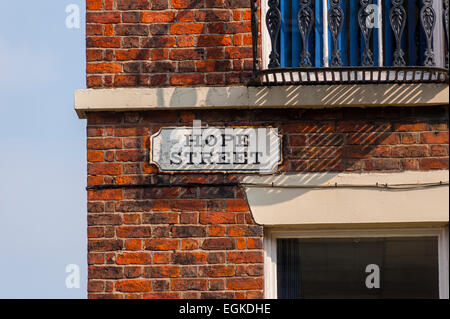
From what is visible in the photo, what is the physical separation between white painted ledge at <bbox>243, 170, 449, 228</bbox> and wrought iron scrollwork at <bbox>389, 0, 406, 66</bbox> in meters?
0.81

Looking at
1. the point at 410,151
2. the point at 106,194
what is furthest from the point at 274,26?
the point at 106,194

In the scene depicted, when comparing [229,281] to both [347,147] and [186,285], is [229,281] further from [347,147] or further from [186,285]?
[347,147]

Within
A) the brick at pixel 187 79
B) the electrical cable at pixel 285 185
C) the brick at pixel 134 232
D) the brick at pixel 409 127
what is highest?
the brick at pixel 187 79

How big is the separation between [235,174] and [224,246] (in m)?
0.50

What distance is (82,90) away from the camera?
5.90 metres

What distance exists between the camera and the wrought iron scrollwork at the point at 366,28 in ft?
18.8

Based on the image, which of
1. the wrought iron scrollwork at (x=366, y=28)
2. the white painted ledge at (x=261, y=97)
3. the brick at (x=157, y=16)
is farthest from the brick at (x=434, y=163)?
the brick at (x=157, y=16)

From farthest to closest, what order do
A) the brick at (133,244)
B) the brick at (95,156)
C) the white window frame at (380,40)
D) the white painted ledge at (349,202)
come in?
the white window frame at (380,40) → the brick at (95,156) → the brick at (133,244) → the white painted ledge at (349,202)

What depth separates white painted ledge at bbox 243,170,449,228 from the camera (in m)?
5.70

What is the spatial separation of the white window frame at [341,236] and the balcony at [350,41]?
1.04 m

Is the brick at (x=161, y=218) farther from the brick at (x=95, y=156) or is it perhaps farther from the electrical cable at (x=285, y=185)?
the brick at (x=95, y=156)
